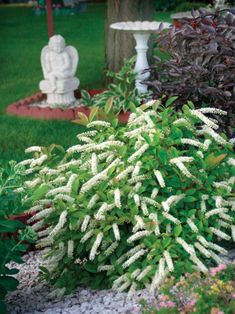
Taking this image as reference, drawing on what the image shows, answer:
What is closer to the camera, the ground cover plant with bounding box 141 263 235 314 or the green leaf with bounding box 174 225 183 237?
the ground cover plant with bounding box 141 263 235 314

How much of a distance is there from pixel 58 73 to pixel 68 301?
5.09 m

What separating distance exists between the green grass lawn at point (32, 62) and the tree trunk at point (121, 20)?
555 mm

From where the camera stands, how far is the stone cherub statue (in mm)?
8773

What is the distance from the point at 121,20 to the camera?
371 inches

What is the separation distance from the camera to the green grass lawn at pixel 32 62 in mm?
7102

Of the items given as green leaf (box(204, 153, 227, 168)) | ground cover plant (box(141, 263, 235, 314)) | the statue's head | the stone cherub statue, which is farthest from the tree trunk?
ground cover plant (box(141, 263, 235, 314))

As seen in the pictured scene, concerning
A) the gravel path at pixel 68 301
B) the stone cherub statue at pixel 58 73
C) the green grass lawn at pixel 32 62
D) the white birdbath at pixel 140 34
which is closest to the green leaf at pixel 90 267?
the gravel path at pixel 68 301

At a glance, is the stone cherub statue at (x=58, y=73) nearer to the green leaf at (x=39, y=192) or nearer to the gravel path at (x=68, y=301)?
the gravel path at (x=68, y=301)

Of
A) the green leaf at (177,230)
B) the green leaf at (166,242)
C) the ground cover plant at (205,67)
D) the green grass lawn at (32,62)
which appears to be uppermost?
the ground cover plant at (205,67)

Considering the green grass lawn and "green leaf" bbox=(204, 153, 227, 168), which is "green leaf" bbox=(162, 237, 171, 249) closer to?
"green leaf" bbox=(204, 153, 227, 168)

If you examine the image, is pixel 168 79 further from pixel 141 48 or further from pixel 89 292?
pixel 141 48

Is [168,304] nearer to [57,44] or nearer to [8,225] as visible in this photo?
[8,225]

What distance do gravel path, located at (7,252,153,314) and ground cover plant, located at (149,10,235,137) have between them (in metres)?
1.40

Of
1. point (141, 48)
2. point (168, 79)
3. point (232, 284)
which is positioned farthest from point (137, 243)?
point (141, 48)
